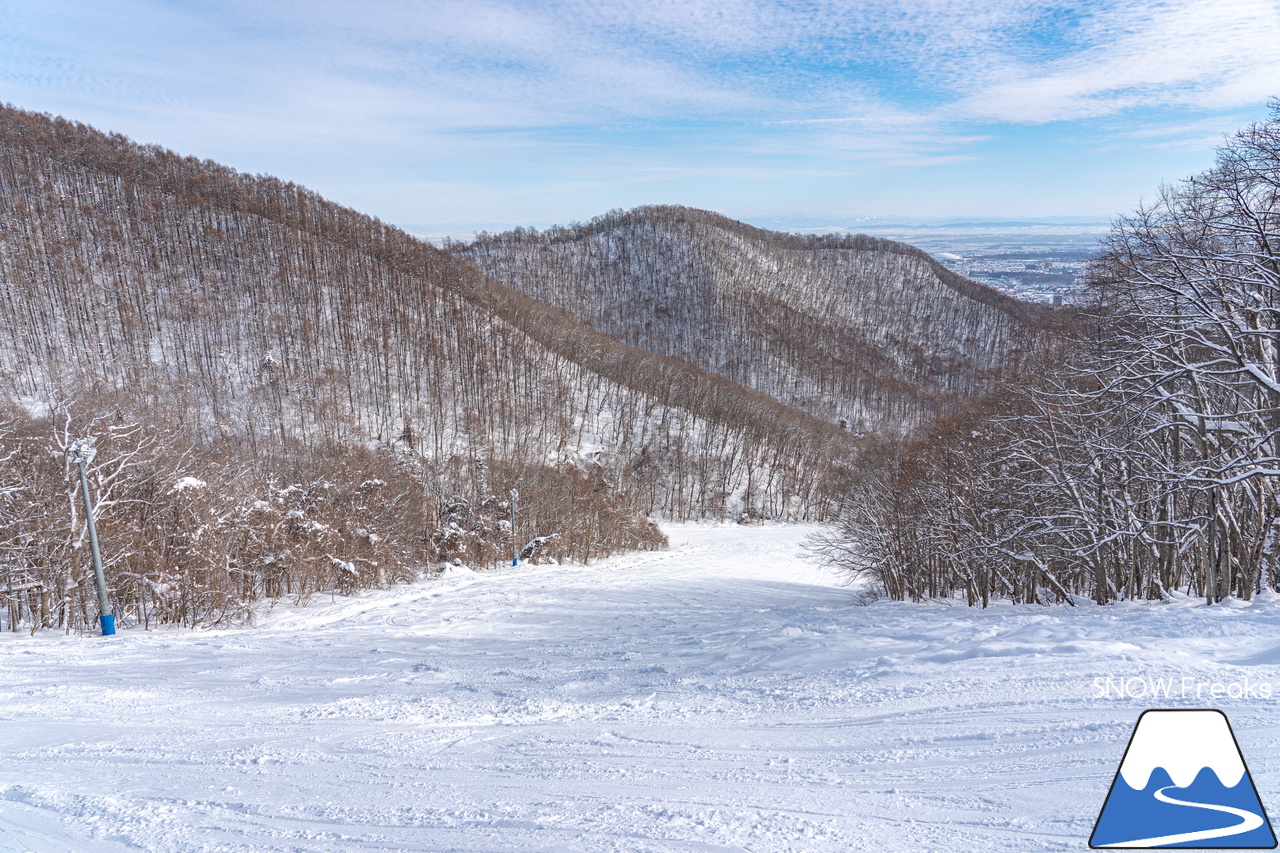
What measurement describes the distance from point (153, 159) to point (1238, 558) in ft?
351

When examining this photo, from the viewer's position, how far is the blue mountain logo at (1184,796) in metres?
3.23

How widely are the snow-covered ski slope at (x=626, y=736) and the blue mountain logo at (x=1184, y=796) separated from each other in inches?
11.4

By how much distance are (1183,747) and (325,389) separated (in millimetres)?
64388

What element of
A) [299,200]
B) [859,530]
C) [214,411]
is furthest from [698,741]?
[299,200]

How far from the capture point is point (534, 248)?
470ft

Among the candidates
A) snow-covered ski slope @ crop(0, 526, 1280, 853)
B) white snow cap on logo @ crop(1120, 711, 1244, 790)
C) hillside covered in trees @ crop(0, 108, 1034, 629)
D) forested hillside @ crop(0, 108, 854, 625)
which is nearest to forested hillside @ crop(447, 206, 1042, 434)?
hillside covered in trees @ crop(0, 108, 1034, 629)

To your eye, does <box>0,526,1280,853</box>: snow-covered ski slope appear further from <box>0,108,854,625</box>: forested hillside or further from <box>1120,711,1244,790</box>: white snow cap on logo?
<box>0,108,854,625</box>: forested hillside

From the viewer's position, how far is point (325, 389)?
58.9m

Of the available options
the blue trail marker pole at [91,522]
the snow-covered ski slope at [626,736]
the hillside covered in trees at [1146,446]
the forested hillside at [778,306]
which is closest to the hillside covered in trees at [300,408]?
the blue trail marker pole at [91,522]

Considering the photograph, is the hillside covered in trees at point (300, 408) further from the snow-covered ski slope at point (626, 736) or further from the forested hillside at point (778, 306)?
the snow-covered ski slope at point (626, 736)

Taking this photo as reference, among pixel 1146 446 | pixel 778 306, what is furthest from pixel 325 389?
pixel 778 306

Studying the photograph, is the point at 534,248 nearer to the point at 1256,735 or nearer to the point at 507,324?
the point at 507,324

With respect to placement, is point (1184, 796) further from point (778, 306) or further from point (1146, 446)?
point (778, 306)

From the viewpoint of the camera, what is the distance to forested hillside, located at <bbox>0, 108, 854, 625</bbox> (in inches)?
858
